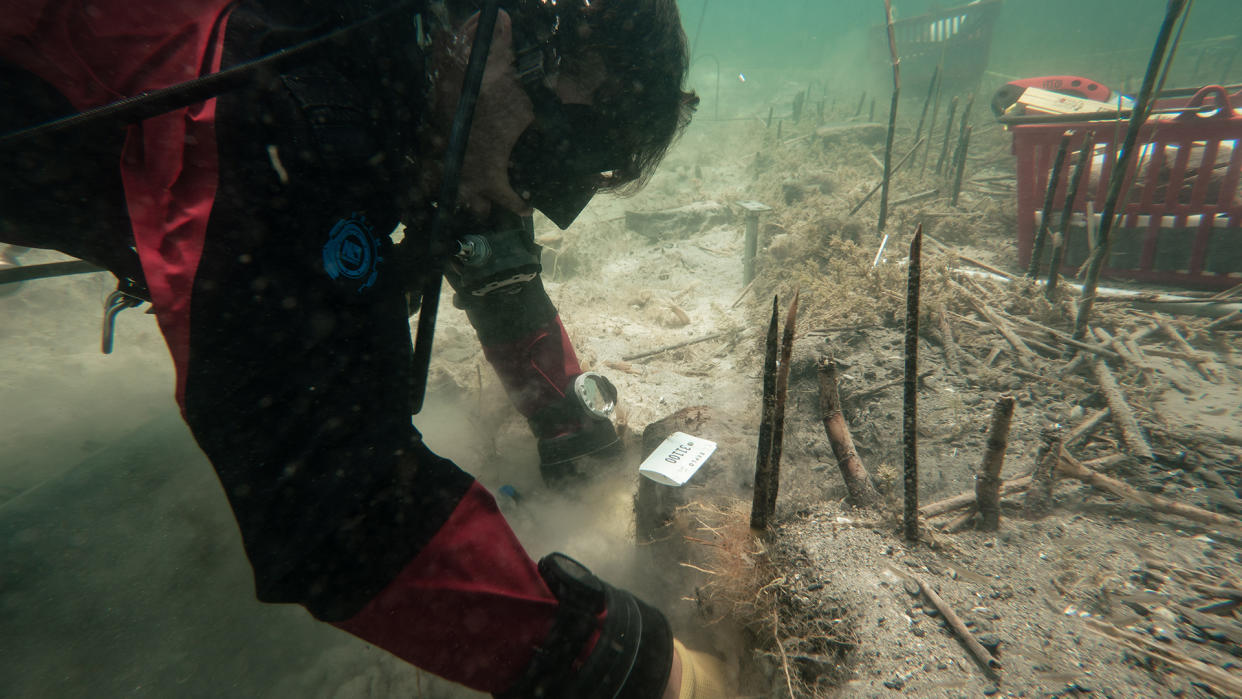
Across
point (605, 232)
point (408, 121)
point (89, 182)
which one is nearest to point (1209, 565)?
point (408, 121)

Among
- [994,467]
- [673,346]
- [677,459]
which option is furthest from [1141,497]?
[673,346]

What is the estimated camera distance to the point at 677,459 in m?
2.24

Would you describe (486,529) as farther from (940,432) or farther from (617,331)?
(617,331)

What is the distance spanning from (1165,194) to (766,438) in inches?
197

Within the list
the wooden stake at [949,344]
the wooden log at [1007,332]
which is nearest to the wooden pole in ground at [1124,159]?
the wooden log at [1007,332]

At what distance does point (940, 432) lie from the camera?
94.5 inches

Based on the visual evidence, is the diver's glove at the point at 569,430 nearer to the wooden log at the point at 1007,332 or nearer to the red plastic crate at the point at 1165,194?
the wooden log at the point at 1007,332

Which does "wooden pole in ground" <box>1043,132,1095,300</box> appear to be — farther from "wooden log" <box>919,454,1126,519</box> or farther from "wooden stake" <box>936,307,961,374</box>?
"wooden log" <box>919,454,1126,519</box>

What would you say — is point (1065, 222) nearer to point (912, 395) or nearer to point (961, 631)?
point (912, 395)

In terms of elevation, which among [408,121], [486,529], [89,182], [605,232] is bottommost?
[486,529]

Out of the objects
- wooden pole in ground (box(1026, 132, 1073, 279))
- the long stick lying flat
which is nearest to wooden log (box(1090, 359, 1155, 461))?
wooden pole in ground (box(1026, 132, 1073, 279))

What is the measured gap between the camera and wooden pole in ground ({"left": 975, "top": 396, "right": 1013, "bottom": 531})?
145cm

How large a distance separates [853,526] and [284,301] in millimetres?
1861

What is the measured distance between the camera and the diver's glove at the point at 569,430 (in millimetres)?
2736
